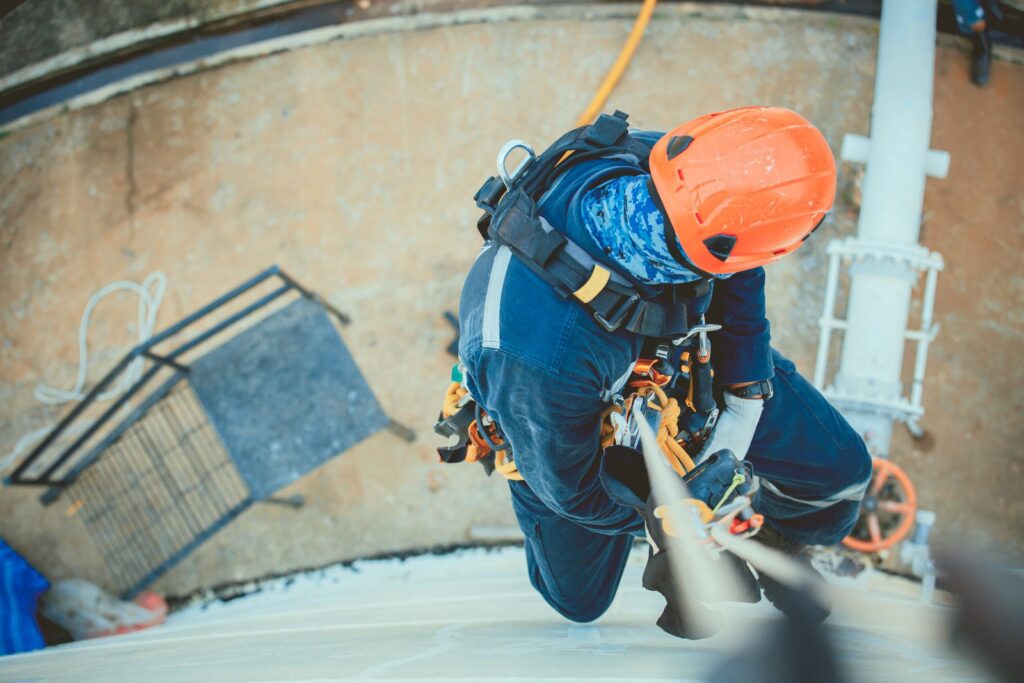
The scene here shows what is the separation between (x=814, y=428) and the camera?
2803mm

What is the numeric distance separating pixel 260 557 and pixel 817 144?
4.44m

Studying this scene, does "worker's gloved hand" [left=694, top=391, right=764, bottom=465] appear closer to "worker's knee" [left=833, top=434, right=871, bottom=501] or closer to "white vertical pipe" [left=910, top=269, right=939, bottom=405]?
"worker's knee" [left=833, top=434, right=871, bottom=501]

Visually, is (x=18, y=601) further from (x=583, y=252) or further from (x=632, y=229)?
(x=632, y=229)

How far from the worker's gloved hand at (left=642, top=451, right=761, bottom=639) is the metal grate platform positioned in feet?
11.1

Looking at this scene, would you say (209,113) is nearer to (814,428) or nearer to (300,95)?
(300,95)

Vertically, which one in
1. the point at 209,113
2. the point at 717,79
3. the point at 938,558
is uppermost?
the point at 717,79

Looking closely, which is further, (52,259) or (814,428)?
(52,259)

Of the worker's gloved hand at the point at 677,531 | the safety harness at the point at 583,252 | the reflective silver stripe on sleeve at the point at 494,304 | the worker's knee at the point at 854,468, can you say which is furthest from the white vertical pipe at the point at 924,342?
the reflective silver stripe on sleeve at the point at 494,304

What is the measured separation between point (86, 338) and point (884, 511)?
5536 millimetres

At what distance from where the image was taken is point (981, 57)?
15.6 ft

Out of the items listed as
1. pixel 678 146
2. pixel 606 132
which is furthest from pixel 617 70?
pixel 678 146

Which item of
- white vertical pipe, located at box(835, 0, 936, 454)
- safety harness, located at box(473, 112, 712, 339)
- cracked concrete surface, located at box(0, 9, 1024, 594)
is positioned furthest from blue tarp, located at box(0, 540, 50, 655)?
white vertical pipe, located at box(835, 0, 936, 454)

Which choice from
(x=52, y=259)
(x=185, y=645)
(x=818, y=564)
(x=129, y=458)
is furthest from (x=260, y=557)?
(x=818, y=564)

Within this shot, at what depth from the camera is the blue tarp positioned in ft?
13.9
